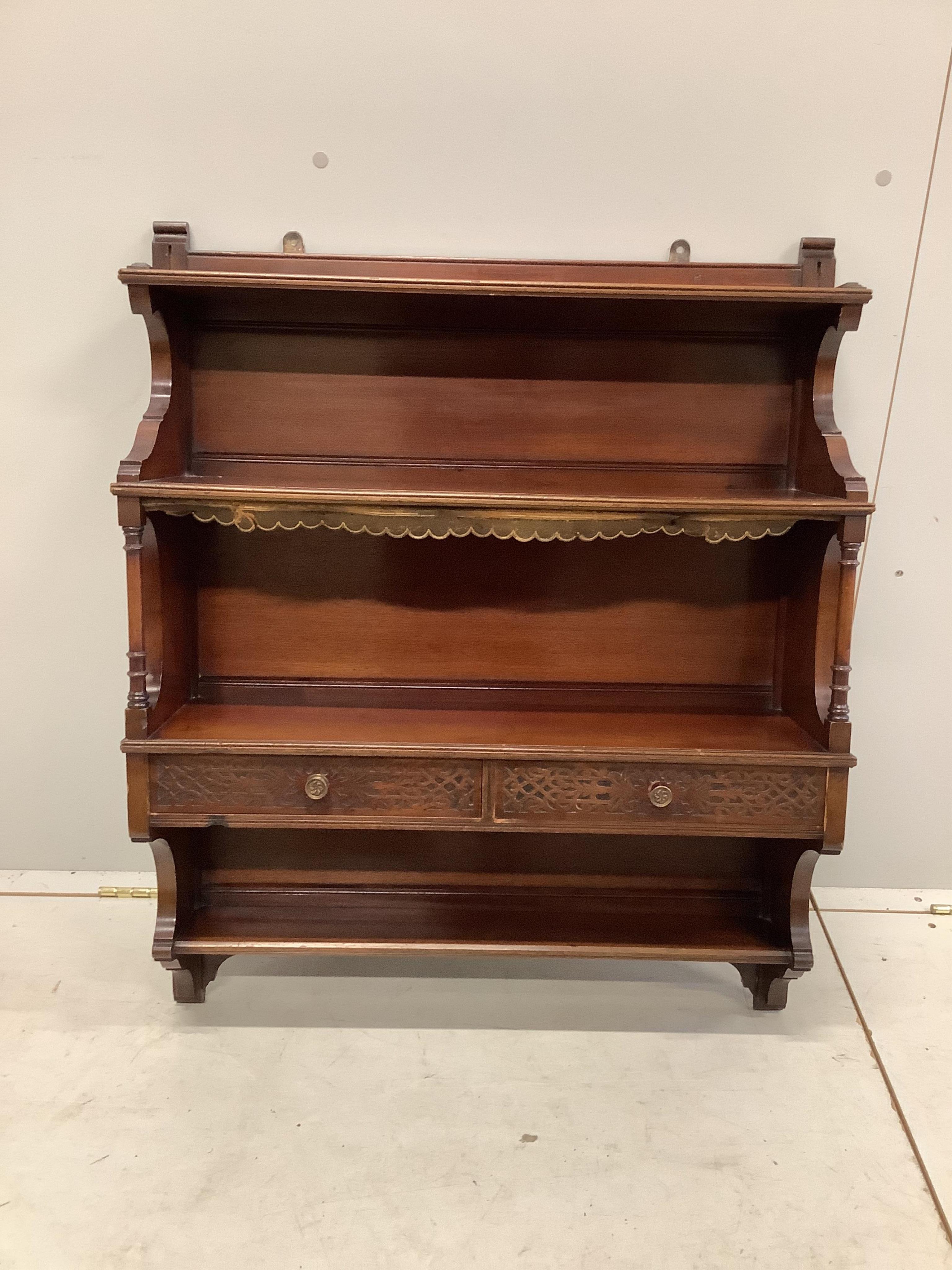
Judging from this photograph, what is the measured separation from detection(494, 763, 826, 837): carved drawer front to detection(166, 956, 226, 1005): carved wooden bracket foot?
74cm

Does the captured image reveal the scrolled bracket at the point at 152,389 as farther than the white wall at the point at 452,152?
No

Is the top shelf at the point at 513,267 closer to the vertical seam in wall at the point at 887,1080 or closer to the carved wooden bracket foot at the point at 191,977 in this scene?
the vertical seam in wall at the point at 887,1080

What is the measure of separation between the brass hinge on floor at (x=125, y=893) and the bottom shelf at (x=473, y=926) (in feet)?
0.97

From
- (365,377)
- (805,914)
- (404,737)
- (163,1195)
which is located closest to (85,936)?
(163,1195)

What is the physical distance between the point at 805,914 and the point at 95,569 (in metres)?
1.77

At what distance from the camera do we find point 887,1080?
1.67 m

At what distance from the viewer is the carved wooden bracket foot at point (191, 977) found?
1778mm

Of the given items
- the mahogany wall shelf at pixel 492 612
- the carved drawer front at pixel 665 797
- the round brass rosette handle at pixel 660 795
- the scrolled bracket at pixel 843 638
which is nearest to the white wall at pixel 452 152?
the mahogany wall shelf at pixel 492 612

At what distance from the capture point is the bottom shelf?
69.4 inches

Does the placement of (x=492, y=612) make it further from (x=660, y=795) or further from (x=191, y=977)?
(x=191, y=977)

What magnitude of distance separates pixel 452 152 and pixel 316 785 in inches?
53.4

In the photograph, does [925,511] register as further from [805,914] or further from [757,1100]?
[757,1100]

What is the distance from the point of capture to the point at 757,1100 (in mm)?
1609

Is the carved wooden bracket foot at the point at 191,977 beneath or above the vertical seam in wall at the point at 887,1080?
above
